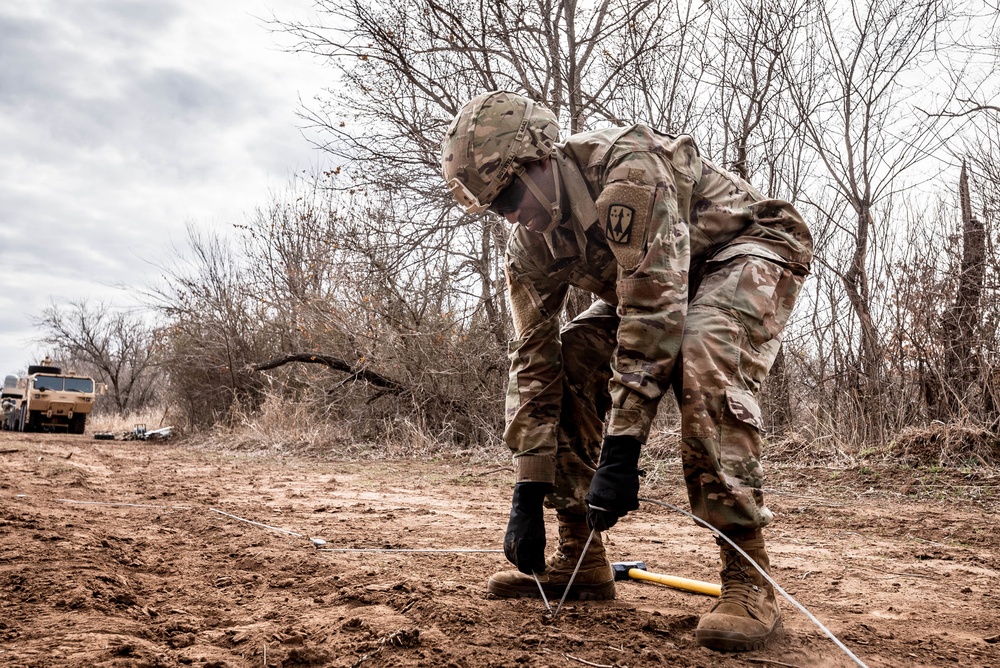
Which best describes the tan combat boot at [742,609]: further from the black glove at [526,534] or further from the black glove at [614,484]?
the black glove at [526,534]

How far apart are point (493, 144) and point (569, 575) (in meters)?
1.52

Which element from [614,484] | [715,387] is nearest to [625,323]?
[715,387]

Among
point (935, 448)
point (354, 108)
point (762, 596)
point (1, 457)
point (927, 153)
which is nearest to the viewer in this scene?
point (762, 596)

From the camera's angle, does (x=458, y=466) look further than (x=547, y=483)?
Yes

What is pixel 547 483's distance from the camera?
263cm

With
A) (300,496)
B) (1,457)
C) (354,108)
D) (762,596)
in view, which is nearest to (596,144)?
(762,596)

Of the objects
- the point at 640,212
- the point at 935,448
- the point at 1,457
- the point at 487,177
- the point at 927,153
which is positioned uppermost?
the point at 927,153

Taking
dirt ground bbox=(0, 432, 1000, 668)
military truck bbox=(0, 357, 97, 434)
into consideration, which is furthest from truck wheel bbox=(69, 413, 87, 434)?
dirt ground bbox=(0, 432, 1000, 668)

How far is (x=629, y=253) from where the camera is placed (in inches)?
91.8

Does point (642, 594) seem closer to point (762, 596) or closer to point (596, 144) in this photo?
point (762, 596)

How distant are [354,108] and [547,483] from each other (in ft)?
25.4

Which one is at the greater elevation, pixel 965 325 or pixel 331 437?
pixel 965 325

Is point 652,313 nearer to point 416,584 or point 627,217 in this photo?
point 627,217

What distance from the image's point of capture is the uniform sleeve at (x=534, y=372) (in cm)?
266
